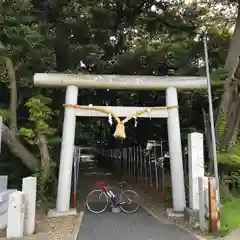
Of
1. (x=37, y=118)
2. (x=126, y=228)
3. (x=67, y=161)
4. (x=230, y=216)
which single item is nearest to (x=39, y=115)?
(x=37, y=118)

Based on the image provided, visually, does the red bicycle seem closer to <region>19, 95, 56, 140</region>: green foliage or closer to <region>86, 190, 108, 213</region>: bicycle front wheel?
<region>86, 190, 108, 213</region>: bicycle front wheel

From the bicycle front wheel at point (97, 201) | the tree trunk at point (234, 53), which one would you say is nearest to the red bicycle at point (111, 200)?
the bicycle front wheel at point (97, 201)

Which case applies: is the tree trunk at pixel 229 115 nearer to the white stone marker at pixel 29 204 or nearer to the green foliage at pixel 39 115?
the green foliage at pixel 39 115

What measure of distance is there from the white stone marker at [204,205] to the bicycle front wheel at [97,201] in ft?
12.4

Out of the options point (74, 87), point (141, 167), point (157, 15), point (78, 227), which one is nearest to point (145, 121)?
point (141, 167)

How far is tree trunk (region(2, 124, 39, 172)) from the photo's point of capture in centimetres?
1225

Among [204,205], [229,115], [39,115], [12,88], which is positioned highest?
[12,88]

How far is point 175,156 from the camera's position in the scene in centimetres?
1132

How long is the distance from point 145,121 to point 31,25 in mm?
10152

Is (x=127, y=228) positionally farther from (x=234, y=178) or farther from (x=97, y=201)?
(x=234, y=178)

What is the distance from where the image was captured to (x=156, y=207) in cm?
1258

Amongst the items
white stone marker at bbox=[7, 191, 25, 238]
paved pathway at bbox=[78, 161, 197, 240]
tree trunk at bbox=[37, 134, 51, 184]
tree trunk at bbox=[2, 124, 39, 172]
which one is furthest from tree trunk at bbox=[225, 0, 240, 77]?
white stone marker at bbox=[7, 191, 25, 238]

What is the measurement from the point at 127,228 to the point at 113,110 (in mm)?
4063

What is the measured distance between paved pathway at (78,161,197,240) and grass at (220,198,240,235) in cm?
105
